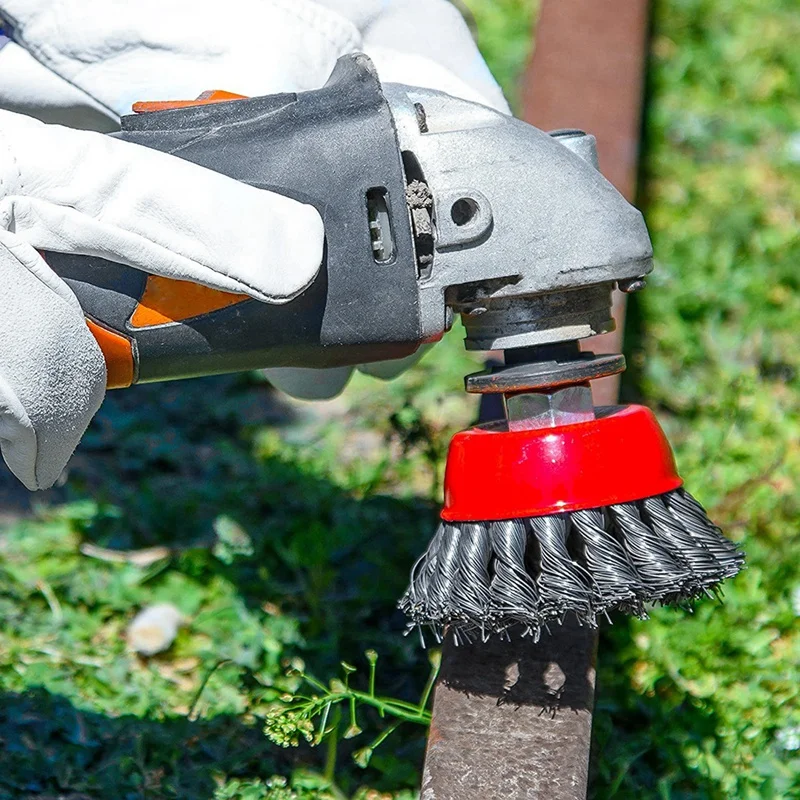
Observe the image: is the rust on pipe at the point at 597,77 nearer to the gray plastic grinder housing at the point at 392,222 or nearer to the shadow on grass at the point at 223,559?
the shadow on grass at the point at 223,559

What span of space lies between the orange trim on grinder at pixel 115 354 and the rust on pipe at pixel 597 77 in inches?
52.2

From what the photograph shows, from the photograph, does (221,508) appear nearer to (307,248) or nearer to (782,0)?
(307,248)

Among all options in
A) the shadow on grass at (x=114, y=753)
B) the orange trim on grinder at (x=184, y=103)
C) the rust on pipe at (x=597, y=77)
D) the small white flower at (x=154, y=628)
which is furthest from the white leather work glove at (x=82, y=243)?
the rust on pipe at (x=597, y=77)

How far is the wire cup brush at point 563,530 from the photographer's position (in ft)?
4.64

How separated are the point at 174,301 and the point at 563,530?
0.52 meters

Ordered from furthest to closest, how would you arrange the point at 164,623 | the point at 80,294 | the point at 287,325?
the point at 164,623 → the point at 287,325 → the point at 80,294

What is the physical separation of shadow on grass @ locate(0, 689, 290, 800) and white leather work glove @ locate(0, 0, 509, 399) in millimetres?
865

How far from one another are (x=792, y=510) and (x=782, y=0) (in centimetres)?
233

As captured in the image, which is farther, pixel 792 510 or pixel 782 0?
pixel 782 0

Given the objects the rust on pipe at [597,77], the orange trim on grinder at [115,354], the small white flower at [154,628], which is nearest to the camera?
the orange trim on grinder at [115,354]

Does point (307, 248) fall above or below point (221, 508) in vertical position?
above

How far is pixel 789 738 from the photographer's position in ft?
5.88

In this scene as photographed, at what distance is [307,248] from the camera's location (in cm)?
136

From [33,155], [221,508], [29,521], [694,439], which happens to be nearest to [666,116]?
[694,439]
